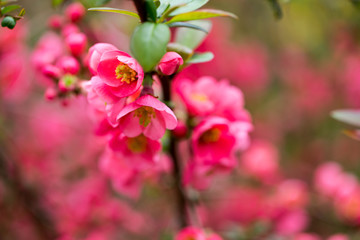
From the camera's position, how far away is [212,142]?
2.60 ft

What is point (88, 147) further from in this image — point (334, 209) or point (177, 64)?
point (177, 64)

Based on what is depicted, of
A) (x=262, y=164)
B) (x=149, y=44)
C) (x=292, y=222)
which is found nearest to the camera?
(x=149, y=44)

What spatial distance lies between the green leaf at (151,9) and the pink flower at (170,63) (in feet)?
0.20

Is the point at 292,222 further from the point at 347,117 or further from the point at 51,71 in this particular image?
the point at 51,71

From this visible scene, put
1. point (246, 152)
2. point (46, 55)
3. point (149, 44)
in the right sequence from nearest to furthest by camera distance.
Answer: point (149, 44) < point (46, 55) < point (246, 152)

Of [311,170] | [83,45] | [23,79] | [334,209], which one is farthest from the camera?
[311,170]

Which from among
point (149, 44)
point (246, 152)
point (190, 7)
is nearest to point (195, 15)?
point (190, 7)

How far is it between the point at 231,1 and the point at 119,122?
1.72m

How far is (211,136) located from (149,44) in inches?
12.0

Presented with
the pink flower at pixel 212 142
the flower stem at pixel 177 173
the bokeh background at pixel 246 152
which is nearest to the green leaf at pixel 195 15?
the flower stem at pixel 177 173

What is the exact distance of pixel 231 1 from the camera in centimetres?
221

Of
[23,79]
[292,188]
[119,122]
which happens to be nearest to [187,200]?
[119,122]

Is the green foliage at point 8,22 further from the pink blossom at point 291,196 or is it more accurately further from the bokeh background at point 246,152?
the pink blossom at point 291,196

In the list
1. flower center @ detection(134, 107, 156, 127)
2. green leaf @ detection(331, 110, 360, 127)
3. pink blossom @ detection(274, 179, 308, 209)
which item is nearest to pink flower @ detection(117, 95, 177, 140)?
flower center @ detection(134, 107, 156, 127)
